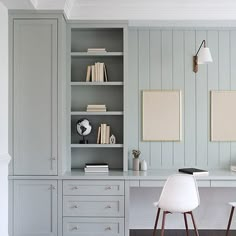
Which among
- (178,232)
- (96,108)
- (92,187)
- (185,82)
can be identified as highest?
(185,82)

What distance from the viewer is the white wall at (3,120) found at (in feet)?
11.6

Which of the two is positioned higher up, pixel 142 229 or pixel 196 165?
pixel 196 165

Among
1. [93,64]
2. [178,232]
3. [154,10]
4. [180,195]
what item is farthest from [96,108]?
[178,232]

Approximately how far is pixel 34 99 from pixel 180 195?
1764 millimetres

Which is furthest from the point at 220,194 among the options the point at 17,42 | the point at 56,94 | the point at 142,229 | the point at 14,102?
the point at 17,42

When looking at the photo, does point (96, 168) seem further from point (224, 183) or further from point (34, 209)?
point (224, 183)

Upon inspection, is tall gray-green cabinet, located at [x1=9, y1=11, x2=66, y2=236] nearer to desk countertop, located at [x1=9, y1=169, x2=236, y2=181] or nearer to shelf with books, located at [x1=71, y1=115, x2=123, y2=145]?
desk countertop, located at [x1=9, y1=169, x2=236, y2=181]

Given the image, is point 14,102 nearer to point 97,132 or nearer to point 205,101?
point 97,132

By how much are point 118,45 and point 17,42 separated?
1221mm

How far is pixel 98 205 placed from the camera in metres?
3.75

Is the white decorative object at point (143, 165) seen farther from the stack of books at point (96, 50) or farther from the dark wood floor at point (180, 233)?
the stack of books at point (96, 50)

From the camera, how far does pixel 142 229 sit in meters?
4.28

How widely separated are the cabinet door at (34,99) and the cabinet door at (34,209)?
0.14 meters

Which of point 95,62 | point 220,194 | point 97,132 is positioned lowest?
point 220,194
